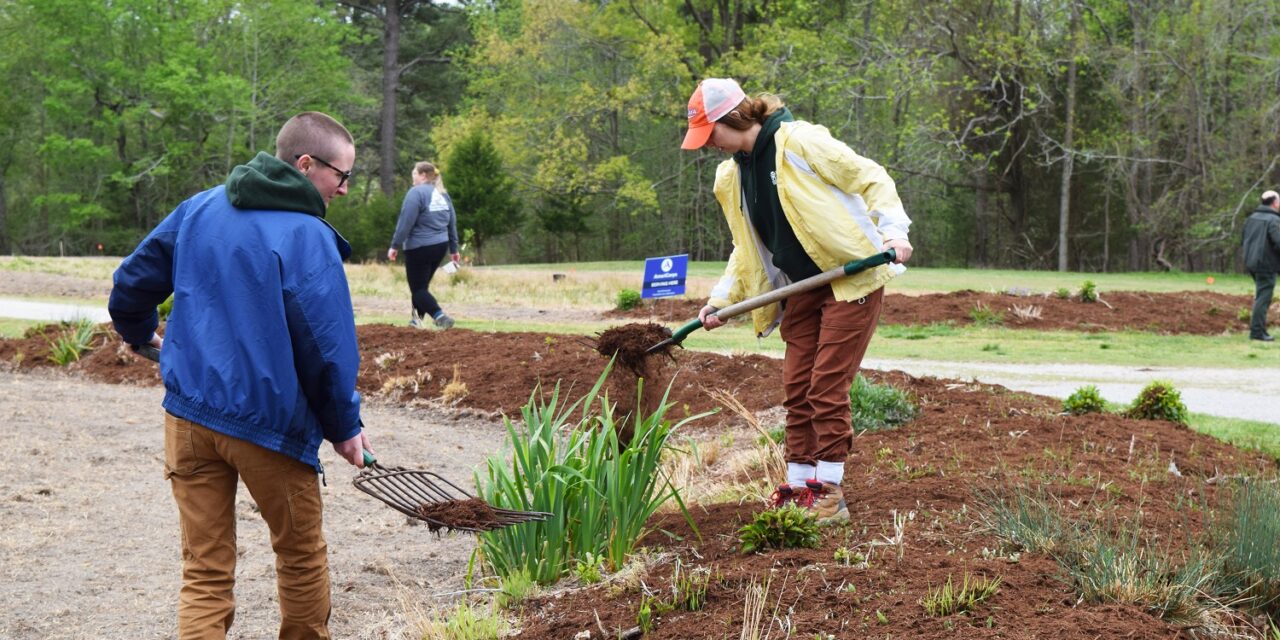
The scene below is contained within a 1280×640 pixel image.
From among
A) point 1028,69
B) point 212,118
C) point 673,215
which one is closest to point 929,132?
point 1028,69

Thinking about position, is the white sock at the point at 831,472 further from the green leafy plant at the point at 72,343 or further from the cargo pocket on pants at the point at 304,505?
the green leafy plant at the point at 72,343

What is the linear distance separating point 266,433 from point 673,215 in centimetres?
4338

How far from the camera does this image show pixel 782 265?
5.21 metres

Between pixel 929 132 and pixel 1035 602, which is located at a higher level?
pixel 929 132

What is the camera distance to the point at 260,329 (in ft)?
11.7

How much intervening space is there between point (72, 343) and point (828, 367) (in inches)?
390

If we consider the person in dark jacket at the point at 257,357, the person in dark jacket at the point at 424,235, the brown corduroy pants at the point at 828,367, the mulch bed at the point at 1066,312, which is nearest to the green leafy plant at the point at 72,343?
the person in dark jacket at the point at 424,235

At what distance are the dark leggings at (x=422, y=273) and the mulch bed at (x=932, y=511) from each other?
386 centimetres

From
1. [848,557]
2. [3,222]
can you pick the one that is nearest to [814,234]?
[848,557]

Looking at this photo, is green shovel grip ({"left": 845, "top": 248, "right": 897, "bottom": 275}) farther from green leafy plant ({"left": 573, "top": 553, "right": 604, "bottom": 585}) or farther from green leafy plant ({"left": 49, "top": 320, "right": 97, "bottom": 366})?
green leafy plant ({"left": 49, "top": 320, "right": 97, "bottom": 366})

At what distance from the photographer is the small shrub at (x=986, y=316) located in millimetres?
16219

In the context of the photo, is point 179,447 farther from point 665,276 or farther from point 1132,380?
point 1132,380

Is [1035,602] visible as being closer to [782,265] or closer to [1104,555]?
[1104,555]

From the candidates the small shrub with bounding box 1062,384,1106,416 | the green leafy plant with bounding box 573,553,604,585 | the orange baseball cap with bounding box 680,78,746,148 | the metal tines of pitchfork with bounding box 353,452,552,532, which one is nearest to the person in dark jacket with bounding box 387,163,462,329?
the small shrub with bounding box 1062,384,1106,416
